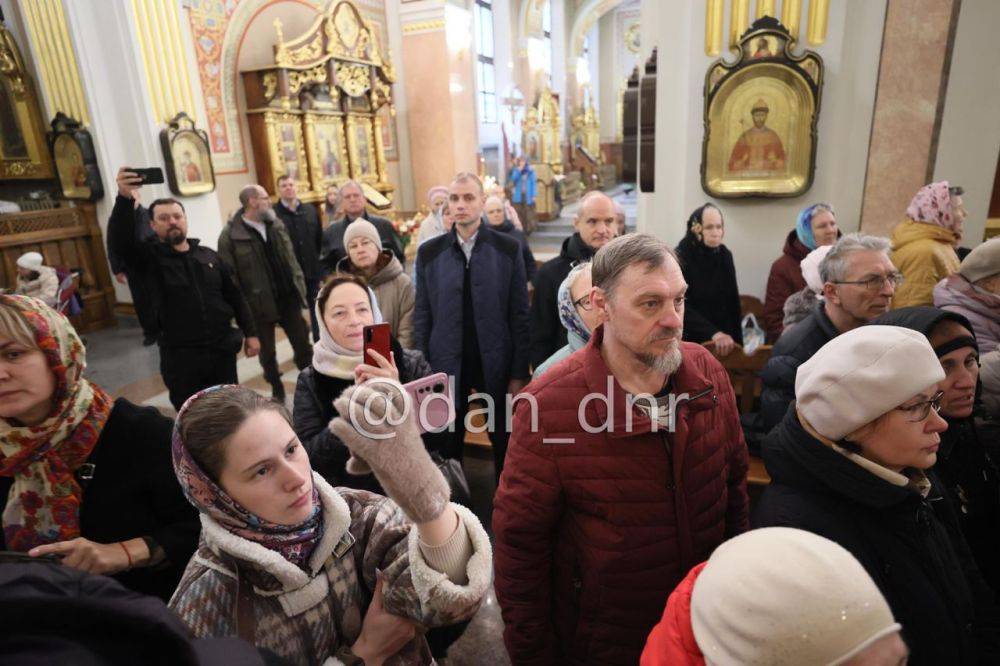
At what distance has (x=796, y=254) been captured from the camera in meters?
3.82

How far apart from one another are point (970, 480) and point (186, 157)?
26.8 ft

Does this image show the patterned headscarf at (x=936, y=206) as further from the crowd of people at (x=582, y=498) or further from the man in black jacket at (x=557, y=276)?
the man in black jacket at (x=557, y=276)

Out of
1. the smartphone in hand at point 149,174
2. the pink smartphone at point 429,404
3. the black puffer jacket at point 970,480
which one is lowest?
the black puffer jacket at point 970,480

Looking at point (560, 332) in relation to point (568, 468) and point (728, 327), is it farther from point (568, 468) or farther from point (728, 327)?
point (568, 468)

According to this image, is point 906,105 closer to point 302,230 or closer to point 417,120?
point 302,230

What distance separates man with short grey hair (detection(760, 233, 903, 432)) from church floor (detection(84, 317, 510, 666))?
4.92 feet

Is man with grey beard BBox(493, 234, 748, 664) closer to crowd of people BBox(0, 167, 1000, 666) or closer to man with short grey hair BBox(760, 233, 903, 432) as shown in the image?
crowd of people BBox(0, 167, 1000, 666)

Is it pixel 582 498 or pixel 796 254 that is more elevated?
pixel 796 254

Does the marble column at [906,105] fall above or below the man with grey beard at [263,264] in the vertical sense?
above

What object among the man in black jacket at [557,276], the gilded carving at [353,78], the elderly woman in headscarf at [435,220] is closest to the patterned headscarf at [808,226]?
the man in black jacket at [557,276]

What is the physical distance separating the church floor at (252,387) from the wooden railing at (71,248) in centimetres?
31

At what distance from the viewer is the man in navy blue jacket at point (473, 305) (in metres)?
3.02

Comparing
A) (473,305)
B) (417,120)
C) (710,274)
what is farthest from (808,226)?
(417,120)

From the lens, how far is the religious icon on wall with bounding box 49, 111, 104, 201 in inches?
264
